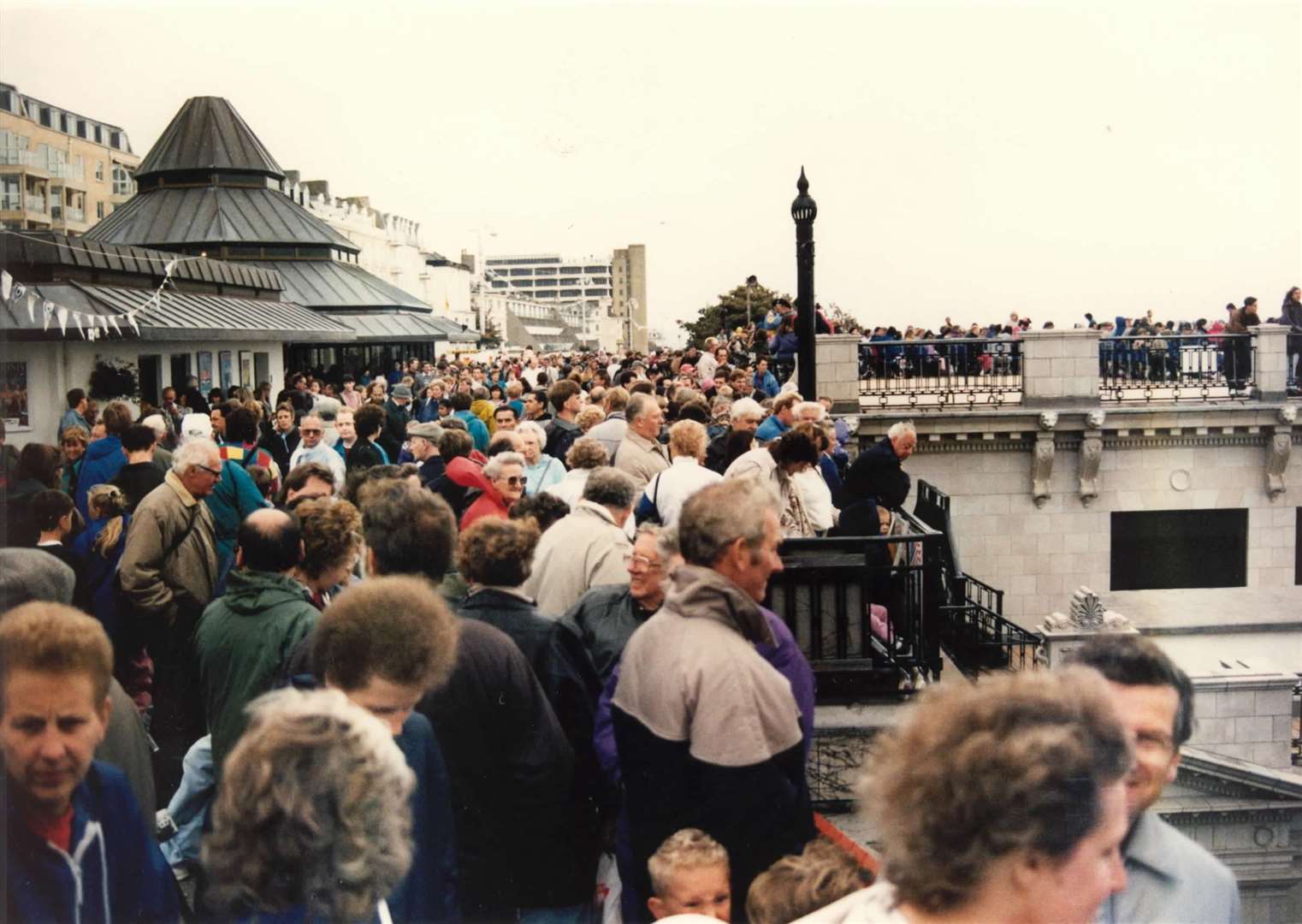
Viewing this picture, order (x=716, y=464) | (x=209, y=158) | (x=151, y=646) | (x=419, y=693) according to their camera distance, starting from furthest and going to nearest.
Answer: (x=209, y=158)
(x=716, y=464)
(x=151, y=646)
(x=419, y=693)

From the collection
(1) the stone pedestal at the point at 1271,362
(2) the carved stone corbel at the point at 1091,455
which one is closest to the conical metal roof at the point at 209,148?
(2) the carved stone corbel at the point at 1091,455

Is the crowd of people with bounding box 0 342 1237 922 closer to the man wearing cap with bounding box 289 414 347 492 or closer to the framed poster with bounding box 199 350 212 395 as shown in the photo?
the man wearing cap with bounding box 289 414 347 492

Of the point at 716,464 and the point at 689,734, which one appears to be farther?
the point at 716,464

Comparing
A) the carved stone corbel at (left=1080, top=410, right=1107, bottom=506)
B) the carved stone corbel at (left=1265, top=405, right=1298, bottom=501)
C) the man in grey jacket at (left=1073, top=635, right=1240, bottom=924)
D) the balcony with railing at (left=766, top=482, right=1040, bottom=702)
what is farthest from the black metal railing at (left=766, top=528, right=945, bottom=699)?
the carved stone corbel at (left=1265, top=405, right=1298, bottom=501)

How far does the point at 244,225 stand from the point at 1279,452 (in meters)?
18.3

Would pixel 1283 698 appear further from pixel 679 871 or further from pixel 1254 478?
pixel 679 871

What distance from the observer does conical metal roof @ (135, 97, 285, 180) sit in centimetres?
1600

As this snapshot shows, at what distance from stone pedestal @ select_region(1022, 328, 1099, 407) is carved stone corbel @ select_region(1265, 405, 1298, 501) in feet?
10.1

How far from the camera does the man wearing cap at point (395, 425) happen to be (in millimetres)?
12289

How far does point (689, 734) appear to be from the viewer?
3.46 meters

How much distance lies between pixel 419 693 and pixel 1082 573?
20.6 meters

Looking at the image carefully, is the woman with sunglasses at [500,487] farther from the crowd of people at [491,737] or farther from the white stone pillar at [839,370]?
the white stone pillar at [839,370]

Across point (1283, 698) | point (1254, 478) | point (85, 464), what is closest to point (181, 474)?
point (85, 464)

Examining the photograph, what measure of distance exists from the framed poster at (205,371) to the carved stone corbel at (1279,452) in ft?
56.6
